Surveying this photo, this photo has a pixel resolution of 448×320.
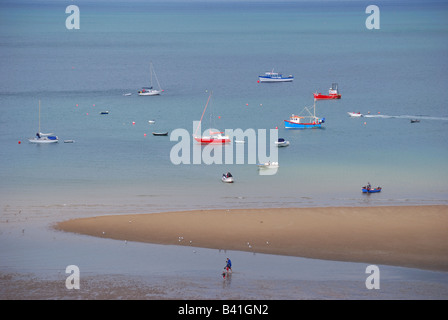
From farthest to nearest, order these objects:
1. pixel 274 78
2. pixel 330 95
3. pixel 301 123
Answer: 1. pixel 274 78
2. pixel 330 95
3. pixel 301 123

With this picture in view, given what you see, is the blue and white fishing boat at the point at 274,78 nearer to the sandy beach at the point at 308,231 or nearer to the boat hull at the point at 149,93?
the boat hull at the point at 149,93

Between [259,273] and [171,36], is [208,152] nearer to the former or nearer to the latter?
[259,273]

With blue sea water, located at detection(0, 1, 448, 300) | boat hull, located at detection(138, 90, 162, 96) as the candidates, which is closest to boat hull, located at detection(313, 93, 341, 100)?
blue sea water, located at detection(0, 1, 448, 300)

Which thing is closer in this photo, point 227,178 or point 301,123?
point 227,178

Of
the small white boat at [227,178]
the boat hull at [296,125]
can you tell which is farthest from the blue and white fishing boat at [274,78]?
the small white boat at [227,178]

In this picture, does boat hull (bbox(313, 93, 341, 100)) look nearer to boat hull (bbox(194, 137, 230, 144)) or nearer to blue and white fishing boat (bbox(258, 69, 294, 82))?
blue and white fishing boat (bbox(258, 69, 294, 82))

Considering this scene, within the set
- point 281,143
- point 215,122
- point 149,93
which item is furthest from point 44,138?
point 149,93

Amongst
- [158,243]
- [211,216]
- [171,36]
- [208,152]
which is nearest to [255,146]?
[208,152]

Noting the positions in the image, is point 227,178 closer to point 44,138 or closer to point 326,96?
point 44,138
